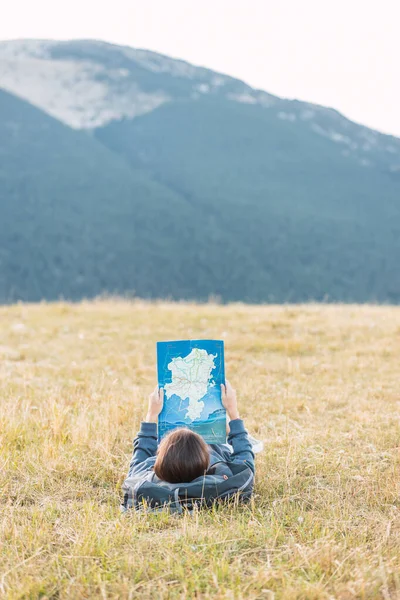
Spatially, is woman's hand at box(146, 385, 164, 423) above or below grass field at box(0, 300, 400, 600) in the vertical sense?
above

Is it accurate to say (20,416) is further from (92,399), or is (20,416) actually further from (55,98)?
(55,98)

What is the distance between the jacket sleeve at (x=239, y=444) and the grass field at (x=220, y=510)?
0.25 m

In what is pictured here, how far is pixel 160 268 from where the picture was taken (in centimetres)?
4212

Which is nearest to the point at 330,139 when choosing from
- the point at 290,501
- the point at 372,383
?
the point at 372,383

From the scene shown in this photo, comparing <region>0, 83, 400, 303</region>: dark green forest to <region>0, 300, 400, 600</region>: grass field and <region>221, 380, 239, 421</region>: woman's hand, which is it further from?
<region>221, 380, 239, 421</region>: woman's hand

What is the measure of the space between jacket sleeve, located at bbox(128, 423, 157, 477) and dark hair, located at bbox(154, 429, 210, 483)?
1.19 feet

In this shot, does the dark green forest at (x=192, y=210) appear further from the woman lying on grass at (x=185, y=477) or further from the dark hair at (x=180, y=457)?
the dark hair at (x=180, y=457)

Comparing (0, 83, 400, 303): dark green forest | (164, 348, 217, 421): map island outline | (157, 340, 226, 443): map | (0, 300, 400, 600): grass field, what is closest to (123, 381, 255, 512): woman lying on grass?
(0, 300, 400, 600): grass field

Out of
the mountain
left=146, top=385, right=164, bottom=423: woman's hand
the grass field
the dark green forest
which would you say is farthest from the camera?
the mountain

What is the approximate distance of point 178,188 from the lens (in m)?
50.1

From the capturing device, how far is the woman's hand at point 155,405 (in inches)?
156

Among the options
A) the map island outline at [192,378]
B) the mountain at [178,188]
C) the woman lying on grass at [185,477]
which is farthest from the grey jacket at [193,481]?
the mountain at [178,188]

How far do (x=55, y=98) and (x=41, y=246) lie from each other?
62.8 feet

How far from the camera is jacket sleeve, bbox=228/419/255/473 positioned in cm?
370
